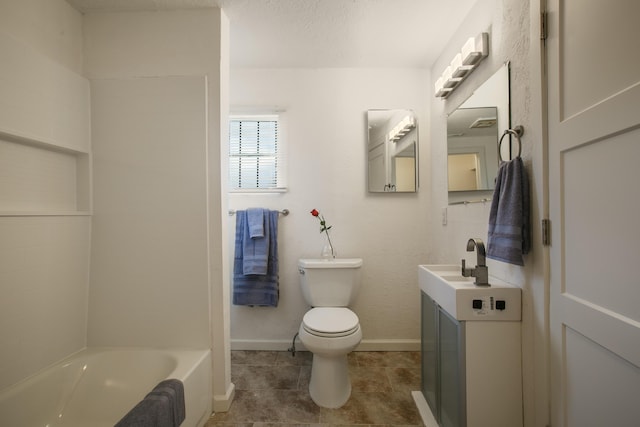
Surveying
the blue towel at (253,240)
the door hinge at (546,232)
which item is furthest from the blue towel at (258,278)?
the door hinge at (546,232)

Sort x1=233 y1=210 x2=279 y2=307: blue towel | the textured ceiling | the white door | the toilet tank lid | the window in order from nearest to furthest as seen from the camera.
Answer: the white door, the textured ceiling, the toilet tank lid, x1=233 y1=210 x2=279 y2=307: blue towel, the window

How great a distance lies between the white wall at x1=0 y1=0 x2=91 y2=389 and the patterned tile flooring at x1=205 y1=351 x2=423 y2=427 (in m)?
0.94

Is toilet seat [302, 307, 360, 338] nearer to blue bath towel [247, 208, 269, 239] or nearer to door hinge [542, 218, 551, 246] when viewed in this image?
blue bath towel [247, 208, 269, 239]

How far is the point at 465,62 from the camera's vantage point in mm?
1496

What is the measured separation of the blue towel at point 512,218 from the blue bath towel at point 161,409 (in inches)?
56.3

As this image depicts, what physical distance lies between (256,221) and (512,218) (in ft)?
5.27

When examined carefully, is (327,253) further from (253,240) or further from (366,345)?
(366,345)

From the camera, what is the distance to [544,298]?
39.8 inches

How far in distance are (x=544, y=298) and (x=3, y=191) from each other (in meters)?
2.25

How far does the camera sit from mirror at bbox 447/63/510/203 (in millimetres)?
1289

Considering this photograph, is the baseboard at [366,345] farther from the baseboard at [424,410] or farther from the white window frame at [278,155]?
the white window frame at [278,155]

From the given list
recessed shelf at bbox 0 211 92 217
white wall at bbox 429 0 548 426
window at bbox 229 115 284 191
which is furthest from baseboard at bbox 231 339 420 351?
recessed shelf at bbox 0 211 92 217

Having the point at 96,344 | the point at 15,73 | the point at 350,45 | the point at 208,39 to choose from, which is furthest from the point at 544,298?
the point at 15,73

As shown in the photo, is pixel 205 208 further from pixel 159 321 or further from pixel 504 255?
pixel 504 255
